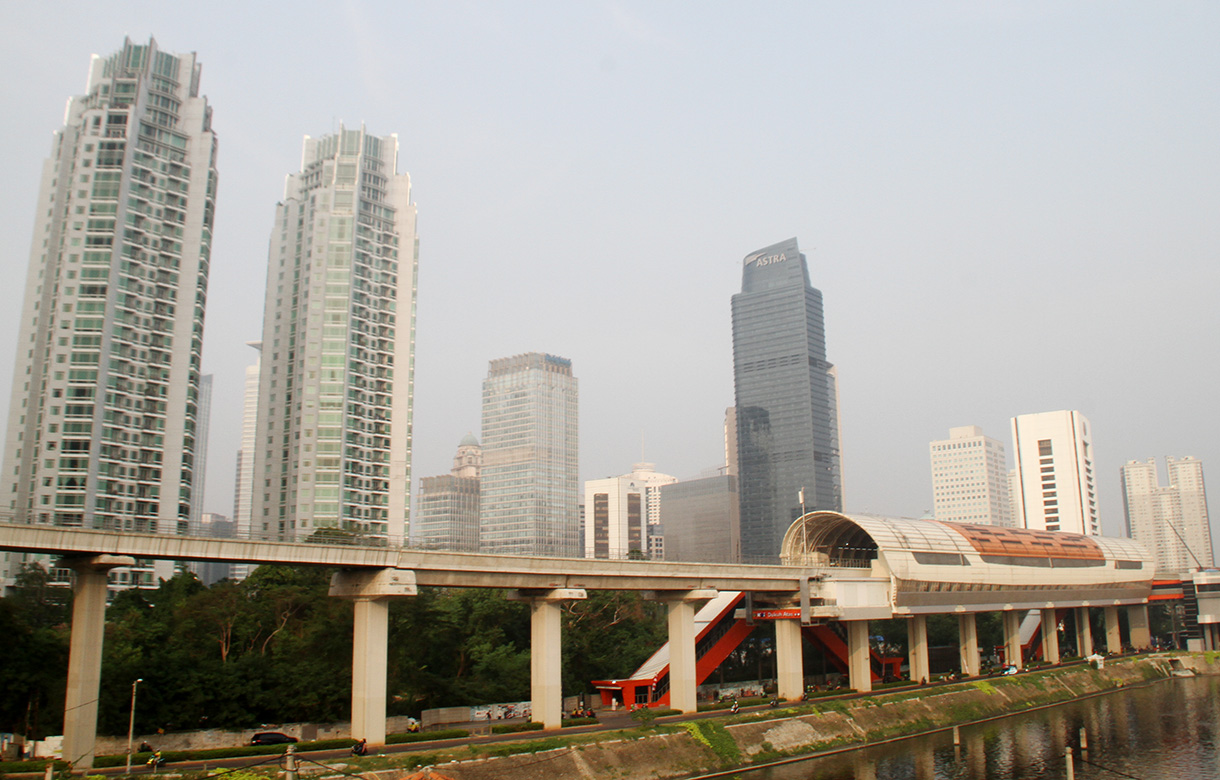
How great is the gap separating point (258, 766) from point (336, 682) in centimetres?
2096

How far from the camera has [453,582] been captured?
6222 centimetres

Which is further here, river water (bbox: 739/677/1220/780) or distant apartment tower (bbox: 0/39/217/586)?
distant apartment tower (bbox: 0/39/217/586)

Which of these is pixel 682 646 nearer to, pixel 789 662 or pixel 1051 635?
pixel 789 662

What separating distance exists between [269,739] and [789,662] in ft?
147

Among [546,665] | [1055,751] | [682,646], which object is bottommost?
[1055,751]

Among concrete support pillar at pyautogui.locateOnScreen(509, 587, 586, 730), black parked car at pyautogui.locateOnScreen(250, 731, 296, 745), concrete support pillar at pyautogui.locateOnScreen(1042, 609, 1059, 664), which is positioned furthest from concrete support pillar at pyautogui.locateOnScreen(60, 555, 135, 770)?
concrete support pillar at pyautogui.locateOnScreen(1042, 609, 1059, 664)

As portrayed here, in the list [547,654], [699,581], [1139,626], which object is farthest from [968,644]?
[547,654]

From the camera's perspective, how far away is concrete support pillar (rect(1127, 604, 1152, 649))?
13325 centimetres

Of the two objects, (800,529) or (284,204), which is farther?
(284,204)

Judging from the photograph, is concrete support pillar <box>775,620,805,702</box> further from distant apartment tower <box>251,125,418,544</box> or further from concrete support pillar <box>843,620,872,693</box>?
distant apartment tower <box>251,125,418,544</box>

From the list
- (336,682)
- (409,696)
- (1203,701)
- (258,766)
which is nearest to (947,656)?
(1203,701)

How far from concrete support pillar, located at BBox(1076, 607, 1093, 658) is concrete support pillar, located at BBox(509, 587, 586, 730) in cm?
8877

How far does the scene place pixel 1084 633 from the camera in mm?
125125

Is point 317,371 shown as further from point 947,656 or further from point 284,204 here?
point 947,656
